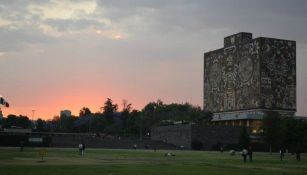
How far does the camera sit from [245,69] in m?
166

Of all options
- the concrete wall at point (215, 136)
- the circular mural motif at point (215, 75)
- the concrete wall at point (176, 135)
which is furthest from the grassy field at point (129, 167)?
the circular mural motif at point (215, 75)

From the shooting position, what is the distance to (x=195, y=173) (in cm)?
3525

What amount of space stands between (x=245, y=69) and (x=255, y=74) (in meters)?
5.01

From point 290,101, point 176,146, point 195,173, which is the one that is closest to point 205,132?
point 176,146

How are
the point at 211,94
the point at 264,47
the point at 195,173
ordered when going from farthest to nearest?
the point at 211,94, the point at 264,47, the point at 195,173

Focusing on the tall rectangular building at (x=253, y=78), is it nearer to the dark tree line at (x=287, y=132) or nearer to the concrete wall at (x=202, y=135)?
the concrete wall at (x=202, y=135)

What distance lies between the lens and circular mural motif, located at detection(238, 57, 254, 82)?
164 meters

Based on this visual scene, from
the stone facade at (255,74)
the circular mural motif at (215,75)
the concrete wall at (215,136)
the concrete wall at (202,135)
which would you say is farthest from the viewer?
the circular mural motif at (215,75)

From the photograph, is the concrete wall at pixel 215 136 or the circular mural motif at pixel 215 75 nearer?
the concrete wall at pixel 215 136

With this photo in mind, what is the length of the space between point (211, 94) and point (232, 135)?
148 ft

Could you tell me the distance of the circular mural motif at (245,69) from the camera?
16388cm

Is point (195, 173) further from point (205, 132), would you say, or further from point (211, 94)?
point (211, 94)

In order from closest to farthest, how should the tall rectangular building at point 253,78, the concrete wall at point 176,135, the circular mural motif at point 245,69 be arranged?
the concrete wall at point 176,135, the tall rectangular building at point 253,78, the circular mural motif at point 245,69

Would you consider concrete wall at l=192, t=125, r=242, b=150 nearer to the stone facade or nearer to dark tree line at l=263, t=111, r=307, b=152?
the stone facade
